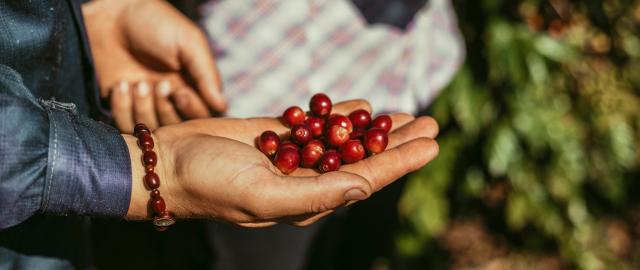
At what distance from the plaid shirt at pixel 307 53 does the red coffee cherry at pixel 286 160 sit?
53cm

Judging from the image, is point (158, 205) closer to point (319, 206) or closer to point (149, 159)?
point (149, 159)

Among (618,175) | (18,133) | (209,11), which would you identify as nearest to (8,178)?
(18,133)

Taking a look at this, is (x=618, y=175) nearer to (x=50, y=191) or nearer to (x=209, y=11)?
(x=209, y=11)

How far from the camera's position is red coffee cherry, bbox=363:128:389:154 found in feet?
5.69

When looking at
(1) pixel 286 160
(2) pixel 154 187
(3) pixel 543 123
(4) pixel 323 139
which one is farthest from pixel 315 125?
(3) pixel 543 123

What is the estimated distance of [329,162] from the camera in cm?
166

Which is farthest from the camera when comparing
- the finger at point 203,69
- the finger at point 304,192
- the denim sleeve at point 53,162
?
the finger at point 203,69

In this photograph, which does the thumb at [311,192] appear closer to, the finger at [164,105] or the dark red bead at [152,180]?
the dark red bead at [152,180]

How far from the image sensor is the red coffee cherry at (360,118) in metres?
1.92

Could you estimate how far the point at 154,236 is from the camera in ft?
10.5

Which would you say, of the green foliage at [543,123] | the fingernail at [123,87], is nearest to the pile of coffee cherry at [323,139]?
the fingernail at [123,87]

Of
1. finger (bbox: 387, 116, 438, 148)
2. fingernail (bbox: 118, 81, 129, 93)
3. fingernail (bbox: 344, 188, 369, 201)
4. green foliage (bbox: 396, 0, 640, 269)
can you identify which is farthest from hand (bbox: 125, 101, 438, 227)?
green foliage (bbox: 396, 0, 640, 269)

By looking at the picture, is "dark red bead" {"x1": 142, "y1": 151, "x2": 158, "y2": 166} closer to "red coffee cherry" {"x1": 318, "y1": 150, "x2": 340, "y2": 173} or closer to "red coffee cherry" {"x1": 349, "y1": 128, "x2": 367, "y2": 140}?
"red coffee cherry" {"x1": 318, "y1": 150, "x2": 340, "y2": 173}

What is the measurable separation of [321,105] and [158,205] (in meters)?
0.68
